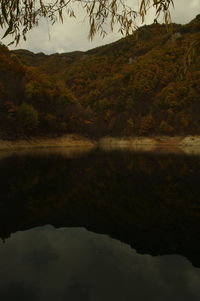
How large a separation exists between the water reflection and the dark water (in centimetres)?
2

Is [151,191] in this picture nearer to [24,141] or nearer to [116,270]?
[116,270]

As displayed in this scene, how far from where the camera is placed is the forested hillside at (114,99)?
83000 millimetres

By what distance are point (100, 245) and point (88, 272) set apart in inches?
76.7

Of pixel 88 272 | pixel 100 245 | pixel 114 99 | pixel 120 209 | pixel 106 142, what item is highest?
pixel 88 272

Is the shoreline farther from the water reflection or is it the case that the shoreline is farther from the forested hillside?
the water reflection

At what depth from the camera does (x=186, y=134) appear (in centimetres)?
10262

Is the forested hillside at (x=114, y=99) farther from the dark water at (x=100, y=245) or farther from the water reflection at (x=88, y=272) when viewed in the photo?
the water reflection at (x=88, y=272)

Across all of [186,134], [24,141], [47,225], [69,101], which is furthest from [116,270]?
[69,101]

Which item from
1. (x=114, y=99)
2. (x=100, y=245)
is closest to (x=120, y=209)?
(x=100, y=245)

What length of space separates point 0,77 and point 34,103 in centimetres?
1353

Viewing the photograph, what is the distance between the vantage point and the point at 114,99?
158250 millimetres

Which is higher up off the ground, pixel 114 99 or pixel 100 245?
pixel 100 245

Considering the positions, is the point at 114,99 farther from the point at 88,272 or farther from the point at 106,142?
the point at 88,272

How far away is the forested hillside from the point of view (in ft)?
272
